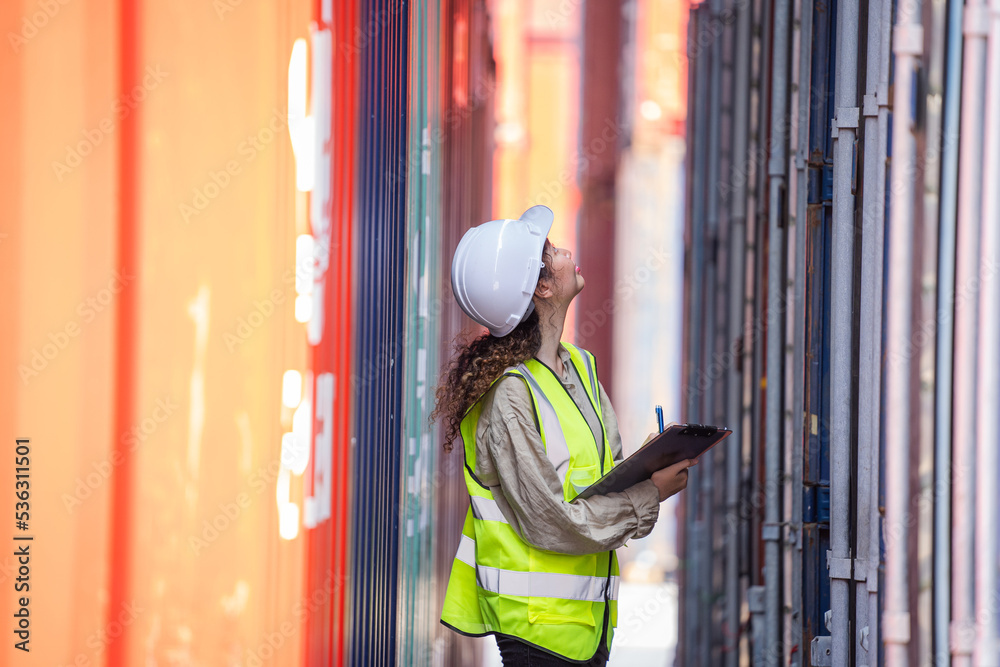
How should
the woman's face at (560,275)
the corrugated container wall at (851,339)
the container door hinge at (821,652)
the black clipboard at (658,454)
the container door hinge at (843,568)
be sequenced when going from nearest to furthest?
the corrugated container wall at (851,339), the black clipboard at (658,454), the woman's face at (560,275), the container door hinge at (843,568), the container door hinge at (821,652)

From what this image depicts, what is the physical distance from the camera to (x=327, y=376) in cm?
225

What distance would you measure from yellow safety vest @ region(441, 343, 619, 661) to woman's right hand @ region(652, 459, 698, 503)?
0.40 ft

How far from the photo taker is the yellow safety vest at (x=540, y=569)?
2.01 metres

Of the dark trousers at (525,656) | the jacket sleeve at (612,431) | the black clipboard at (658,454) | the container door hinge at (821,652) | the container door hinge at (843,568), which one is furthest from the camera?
the container door hinge at (821,652)

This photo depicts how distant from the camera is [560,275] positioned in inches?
84.8

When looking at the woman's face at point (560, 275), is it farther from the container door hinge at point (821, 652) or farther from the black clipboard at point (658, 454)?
the container door hinge at point (821, 652)

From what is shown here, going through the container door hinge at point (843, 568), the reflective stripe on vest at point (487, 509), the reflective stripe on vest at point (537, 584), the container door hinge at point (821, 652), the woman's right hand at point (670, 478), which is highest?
the woman's right hand at point (670, 478)

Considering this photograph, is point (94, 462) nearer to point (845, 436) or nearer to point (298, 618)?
point (298, 618)

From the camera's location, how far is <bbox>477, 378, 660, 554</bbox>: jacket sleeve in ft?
6.41

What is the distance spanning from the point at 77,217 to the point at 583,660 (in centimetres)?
128

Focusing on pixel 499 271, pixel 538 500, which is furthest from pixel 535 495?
pixel 499 271

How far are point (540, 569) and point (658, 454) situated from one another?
335 mm

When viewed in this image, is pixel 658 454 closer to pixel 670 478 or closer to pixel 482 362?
pixel 670 478

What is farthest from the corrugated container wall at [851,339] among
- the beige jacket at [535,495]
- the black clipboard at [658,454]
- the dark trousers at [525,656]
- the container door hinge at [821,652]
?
the dark trousers at [525,656]
